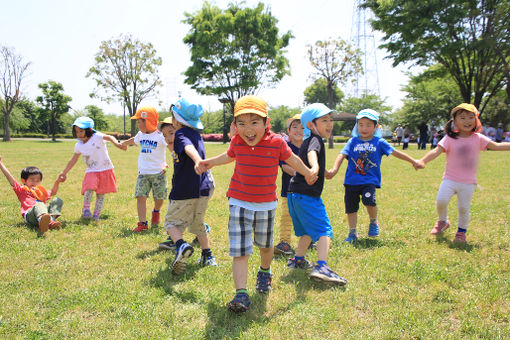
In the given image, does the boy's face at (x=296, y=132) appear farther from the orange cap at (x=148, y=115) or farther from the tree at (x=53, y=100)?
the tree at (x=53, y=100)

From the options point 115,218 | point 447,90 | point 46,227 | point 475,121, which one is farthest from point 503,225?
point 447,90

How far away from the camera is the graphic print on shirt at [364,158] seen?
5168 millimetres

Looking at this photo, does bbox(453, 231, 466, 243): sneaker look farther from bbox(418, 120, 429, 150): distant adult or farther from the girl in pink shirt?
bbox(418, 120, 429, 150): distant adult

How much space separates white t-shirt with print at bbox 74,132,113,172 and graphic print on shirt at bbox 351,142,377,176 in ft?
14.1

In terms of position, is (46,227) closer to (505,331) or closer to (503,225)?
(505,331)

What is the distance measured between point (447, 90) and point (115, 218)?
49.3 m

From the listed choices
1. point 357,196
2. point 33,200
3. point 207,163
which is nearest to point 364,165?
point 357,196

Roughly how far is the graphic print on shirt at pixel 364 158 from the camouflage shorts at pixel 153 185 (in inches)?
122

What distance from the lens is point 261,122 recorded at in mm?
3164

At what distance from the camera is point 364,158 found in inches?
204

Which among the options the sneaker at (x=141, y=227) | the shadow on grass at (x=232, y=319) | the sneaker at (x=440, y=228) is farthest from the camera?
the sneaker at (x=141, y=227)

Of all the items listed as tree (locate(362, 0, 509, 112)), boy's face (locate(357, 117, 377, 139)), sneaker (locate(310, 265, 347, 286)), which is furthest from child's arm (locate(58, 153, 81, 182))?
tree (locate(362, 0, 509, 112))

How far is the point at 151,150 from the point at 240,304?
3439 millimetres

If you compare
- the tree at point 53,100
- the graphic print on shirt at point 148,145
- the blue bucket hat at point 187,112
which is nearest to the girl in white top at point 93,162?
the graphic print on shirt at point 148,145
